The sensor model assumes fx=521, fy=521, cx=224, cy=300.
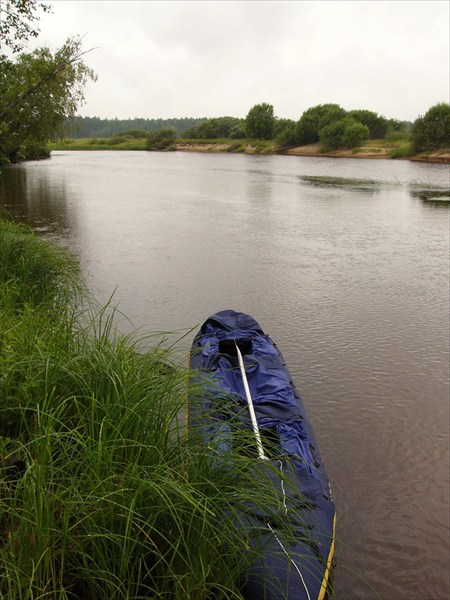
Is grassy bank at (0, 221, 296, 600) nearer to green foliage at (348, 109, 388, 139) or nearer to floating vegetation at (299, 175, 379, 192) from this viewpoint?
floating vegetation at (299, 175, 379, 192)

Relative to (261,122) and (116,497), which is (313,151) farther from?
(116,497)

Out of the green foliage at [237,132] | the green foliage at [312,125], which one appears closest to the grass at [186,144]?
the green foliage at [237,132]

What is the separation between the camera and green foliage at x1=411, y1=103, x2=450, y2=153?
145 ft

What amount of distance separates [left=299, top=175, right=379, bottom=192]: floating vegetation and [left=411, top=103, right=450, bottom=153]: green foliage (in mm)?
21513

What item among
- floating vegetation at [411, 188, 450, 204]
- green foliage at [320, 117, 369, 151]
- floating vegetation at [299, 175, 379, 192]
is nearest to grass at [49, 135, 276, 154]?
green foliage at [320, 117, 369, 151]

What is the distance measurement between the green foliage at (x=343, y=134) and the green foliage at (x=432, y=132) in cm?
736

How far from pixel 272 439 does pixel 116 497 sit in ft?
4.10

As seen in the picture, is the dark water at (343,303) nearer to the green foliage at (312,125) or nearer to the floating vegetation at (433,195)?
the floating vegetation at (433,195)

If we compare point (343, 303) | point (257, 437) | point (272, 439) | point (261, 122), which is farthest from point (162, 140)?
point (257, 437)

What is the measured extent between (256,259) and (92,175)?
20027mm

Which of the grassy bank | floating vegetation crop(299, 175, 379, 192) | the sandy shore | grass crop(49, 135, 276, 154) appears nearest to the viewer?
the grassy bank

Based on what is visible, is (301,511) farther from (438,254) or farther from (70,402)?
(438,254)

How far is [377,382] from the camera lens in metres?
5.07

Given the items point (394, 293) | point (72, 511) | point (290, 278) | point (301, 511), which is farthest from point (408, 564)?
point (290, 278)
